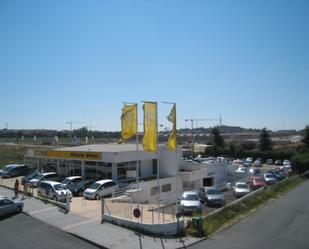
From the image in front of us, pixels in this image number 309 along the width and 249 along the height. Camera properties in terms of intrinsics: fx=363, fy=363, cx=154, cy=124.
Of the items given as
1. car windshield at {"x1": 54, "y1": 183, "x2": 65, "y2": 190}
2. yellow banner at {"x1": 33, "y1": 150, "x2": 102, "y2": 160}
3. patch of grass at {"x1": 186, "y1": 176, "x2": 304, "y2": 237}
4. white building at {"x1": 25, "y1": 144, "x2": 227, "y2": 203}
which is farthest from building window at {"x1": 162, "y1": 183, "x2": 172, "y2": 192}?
car windshield at {"x1": 54, "y1": 183, "x2": 65, "y2": 190}

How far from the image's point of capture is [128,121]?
73.2 ft

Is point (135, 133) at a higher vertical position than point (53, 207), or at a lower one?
higher

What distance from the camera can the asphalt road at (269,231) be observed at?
17953 millimetres

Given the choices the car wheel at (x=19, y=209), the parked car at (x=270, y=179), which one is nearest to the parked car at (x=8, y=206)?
the car wheel at (x=19, y=209)

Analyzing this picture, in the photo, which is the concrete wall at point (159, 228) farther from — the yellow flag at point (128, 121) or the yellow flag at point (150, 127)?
the yellow flag at point (128, 121)

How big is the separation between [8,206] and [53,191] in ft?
18.0

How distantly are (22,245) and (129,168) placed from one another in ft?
61.0

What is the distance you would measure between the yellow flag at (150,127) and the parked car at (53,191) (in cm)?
943

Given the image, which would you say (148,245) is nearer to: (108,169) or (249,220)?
(249,220)

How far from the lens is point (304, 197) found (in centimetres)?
3275

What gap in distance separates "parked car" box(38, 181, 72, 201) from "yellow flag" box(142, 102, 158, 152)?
9.43 meters

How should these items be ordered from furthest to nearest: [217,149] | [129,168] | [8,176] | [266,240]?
[217,149]
[8,176]
[129,168]
[266,240]

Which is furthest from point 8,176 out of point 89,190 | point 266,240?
point 266,240

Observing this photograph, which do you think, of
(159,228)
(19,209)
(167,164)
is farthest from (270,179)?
(19,209)
